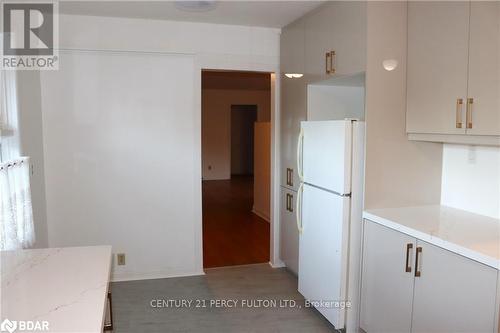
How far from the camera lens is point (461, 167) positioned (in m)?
2.82

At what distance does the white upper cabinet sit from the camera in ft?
9.04

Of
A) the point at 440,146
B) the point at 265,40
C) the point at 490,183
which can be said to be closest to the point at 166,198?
the point at 265,40

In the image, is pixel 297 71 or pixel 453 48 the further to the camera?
pixel 297 71

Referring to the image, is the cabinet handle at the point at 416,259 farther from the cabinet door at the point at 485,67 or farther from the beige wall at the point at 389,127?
the cabinet door at the point at 485,67

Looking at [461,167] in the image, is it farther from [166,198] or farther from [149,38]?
[149,38]

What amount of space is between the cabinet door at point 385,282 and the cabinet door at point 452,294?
3.6 inches

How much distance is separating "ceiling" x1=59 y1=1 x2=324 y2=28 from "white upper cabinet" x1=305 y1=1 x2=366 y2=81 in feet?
0.50

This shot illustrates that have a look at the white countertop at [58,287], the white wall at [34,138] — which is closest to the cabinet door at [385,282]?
the white countertop at [58,287]

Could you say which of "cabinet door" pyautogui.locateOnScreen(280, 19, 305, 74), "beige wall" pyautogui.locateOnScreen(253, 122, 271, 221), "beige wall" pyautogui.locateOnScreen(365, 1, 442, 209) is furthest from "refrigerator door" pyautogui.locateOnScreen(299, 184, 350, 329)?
"beige wall" pyautogui.locateOnScreen(253, 122, 271, 221)

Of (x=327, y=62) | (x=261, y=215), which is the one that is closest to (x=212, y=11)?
(x=327, y=62)

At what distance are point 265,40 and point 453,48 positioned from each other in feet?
6.46

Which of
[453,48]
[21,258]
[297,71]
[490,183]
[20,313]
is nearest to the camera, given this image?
[20,313]

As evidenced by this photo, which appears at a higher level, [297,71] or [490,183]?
[297,71]

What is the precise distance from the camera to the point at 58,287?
5.09 ft
